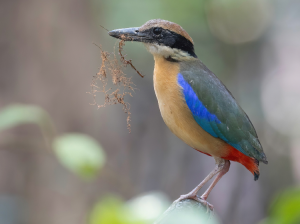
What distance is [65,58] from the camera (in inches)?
280

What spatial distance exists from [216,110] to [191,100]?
299 millimetres

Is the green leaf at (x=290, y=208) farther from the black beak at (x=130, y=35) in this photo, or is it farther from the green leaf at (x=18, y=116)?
the black beak at (x=130, y=35)

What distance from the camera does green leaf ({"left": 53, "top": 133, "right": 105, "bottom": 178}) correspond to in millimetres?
2279

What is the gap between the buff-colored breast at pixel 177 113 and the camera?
3.17 metres

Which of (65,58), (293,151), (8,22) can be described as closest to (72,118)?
(65,58)

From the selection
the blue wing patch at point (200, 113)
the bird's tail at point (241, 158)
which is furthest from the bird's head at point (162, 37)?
the bird's tail at point (241, 158)

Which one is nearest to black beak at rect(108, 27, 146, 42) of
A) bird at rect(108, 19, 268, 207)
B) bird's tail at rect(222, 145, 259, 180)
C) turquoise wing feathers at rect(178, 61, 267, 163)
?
bird at rect(108, 19, 268, 207)

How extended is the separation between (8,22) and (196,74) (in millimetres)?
4745

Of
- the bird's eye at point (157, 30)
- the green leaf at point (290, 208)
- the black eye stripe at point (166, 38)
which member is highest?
the bird's eye at point (157, 30)

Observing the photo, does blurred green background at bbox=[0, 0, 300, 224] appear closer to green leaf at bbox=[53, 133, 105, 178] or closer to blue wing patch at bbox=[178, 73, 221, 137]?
blue wing patch at bbox=[178, 73, 221, 137]

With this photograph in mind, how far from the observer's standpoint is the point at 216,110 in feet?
10.9

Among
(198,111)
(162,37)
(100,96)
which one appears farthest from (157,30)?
(100,96)

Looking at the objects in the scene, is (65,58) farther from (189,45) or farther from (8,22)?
(189,45)

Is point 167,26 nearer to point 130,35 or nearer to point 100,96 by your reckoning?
point 130,35
